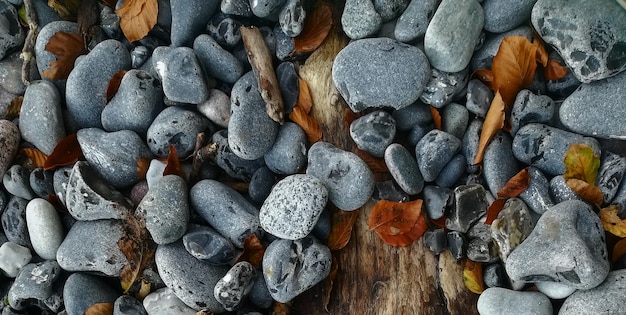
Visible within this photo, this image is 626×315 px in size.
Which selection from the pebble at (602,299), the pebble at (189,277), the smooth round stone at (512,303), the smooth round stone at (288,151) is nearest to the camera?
the pebble at (602,299)

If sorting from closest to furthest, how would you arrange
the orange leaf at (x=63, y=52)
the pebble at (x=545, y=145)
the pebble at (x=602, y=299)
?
the pebble at (x=602, y=299) < the pebble at (x=545, y=145) < the orange leaf at (x=63, y=52)

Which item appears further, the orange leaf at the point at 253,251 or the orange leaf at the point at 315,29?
the orange leaf at the point at 315,29

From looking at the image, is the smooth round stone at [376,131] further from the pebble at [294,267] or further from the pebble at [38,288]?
the pebble at [38,288]

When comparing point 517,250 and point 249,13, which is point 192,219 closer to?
point 249,13

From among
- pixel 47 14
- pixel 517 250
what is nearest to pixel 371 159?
pixel 517 250

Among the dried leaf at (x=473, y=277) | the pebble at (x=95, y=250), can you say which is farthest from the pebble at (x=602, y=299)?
the pebble at (x=95, y=250)

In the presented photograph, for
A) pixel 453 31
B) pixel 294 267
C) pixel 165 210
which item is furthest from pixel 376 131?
pixel 165 210

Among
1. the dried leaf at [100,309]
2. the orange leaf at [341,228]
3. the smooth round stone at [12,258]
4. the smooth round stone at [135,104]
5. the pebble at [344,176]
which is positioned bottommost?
the dried leaf at [100,309]
